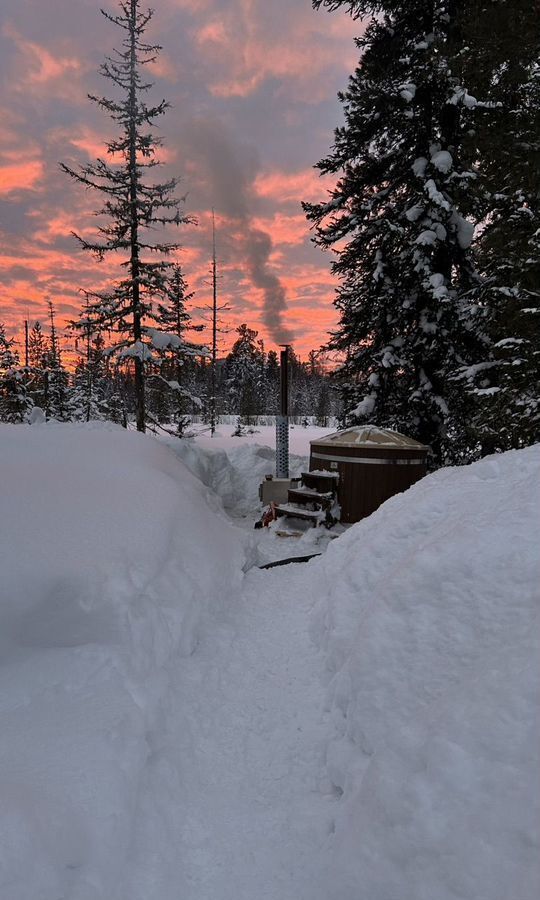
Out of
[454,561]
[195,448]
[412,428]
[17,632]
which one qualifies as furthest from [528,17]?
[195,448]

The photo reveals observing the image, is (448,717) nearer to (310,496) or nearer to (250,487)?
(310,496)

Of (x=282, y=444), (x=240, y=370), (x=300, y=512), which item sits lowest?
(x=300, y=512)

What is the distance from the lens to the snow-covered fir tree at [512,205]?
659 centimetres

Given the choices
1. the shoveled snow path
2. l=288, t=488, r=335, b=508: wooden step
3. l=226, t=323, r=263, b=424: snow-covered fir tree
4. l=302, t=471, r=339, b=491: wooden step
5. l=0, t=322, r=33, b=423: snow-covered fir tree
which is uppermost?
l=226, t=323, r=263, b=424: snow-covered fir tree

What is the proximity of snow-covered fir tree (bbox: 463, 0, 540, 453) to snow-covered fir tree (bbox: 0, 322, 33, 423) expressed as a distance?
2335cm

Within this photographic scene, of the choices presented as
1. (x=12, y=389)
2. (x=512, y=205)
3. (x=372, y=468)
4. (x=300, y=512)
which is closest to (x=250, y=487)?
(x=300, y=512)

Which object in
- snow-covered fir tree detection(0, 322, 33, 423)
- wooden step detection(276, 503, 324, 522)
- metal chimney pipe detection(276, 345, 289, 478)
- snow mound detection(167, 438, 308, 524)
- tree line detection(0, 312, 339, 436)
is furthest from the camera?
snow-covered fir tree detection(0, 322, 33, 423)

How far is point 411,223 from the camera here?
10.6 m

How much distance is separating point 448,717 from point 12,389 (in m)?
27.3

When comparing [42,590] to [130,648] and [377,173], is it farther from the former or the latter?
[377,173]

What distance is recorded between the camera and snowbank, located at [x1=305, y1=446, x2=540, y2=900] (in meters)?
1.72

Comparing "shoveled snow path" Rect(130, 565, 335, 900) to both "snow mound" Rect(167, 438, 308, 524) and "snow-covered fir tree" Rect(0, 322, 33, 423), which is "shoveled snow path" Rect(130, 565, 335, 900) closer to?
"snow mound" Rect(167, 438, 308, 524)

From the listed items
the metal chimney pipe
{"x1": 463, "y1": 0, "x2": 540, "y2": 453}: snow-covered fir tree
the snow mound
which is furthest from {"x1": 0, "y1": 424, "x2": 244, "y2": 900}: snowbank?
the metal chimney pipe

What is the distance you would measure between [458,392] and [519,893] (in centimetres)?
1009
